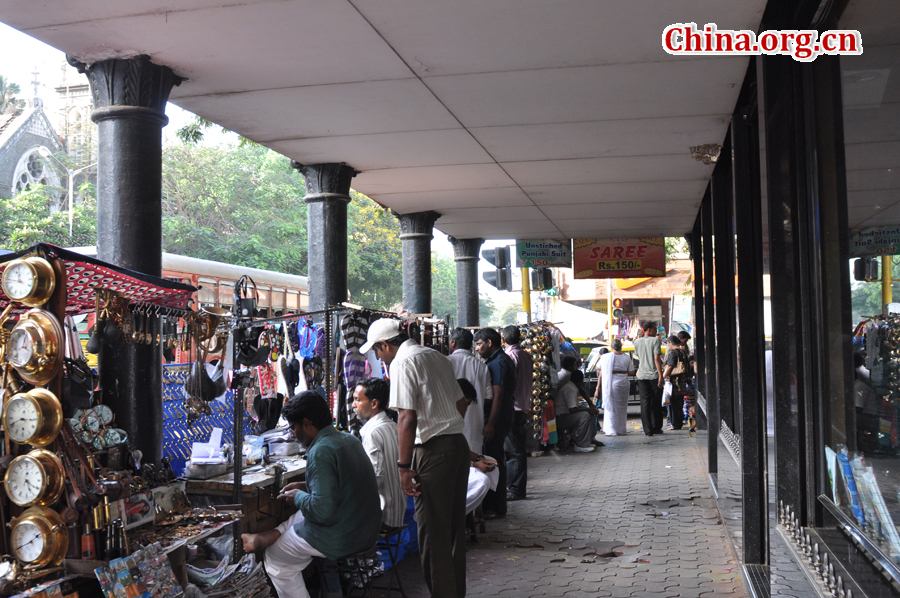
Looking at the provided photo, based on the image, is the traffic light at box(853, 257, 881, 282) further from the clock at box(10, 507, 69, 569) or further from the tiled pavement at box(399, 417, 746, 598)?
the tiled pavement at box(399, 417, 746, 598)

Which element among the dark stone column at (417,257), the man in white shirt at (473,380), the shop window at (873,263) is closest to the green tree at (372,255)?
the dark stone column at (417,257)

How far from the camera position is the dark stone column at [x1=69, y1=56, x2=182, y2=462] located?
4.48 metres

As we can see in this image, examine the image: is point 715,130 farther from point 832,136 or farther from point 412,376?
point 832,136

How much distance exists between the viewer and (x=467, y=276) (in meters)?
13.2

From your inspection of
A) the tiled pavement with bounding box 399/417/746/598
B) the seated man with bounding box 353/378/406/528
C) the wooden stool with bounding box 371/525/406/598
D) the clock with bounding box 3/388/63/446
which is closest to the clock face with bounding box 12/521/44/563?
the clock with bounding box 3/388/63/446

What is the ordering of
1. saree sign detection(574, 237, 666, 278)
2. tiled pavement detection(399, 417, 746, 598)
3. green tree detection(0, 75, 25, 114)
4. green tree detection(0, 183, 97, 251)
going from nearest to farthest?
tiled pavement detection(399, 417, 746, 598) < saree sign detection(574, 237, 666, 278) < green tree detection(0, 183, 97, 251) < green tree detection(0, 75, 25, 114)

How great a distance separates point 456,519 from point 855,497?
2.96 meters

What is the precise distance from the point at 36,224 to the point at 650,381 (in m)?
22.0

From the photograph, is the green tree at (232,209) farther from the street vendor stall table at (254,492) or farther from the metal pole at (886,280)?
the metal pole at (886,280)

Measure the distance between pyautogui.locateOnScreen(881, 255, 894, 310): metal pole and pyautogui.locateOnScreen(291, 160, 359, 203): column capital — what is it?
592 cm

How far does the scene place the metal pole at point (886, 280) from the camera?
191 cm

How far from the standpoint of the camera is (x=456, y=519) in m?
4.86

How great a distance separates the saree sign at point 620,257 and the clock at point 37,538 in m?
11.3

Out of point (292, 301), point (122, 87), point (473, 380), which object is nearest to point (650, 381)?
point (473, 380)
